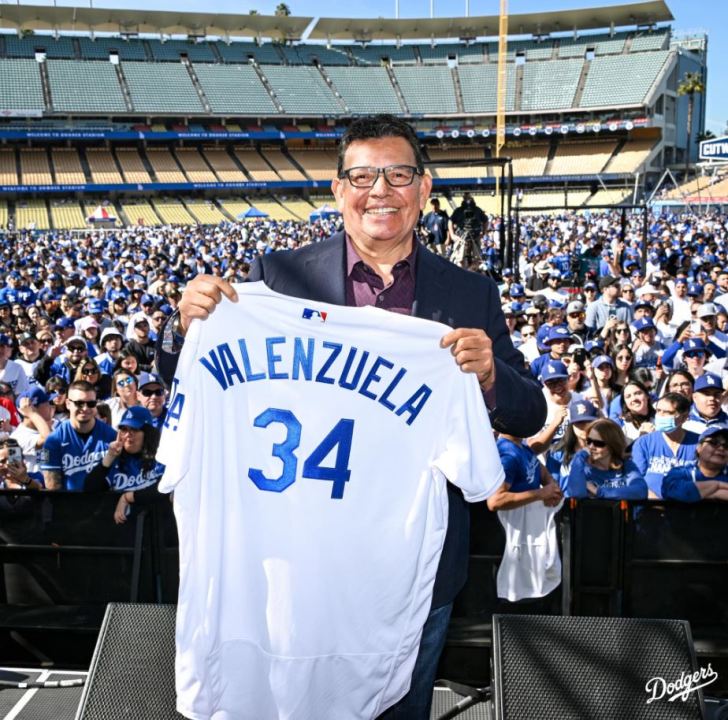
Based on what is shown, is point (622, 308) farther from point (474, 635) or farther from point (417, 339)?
point (417, 339)

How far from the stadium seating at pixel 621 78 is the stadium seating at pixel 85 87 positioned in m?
34.3

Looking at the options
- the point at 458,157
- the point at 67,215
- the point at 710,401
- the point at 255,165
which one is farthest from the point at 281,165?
the point at 710,401

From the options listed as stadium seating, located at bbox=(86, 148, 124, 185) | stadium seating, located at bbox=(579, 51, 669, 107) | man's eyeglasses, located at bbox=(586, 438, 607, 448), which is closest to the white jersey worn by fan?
man's eyeglasses, located at bbox=(586, 438, 607, 448)

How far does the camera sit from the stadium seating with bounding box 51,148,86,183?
53625 millimetres

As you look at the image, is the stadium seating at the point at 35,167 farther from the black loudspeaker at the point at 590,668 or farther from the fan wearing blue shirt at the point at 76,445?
Result: the black loudspeaker at the point at 590,668

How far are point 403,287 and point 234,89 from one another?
64225 mm

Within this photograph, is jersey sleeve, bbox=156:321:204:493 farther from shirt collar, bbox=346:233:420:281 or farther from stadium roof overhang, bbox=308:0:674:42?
stadium roof overhang, bbox=308:0:674:42

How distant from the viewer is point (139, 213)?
53125 millimetres

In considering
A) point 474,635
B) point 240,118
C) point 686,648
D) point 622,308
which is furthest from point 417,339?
point 240,118

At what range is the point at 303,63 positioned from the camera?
67875 mm

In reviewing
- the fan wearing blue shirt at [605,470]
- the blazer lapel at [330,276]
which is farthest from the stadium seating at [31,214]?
the blazer lapel at [330,276]

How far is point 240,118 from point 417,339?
62.9 metres

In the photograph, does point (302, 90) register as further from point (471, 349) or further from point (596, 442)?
point (471, 349)

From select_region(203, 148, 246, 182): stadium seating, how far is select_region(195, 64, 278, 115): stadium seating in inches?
118
